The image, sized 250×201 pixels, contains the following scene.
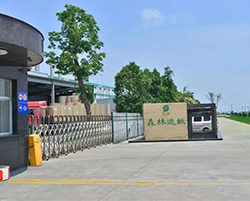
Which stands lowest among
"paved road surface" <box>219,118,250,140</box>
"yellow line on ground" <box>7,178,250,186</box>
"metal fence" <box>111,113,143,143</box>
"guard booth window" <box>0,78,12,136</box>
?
"paved road surface" <box>219,118,250,140</box>

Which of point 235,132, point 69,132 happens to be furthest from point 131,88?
point 69,132

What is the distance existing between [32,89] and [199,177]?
43242mm

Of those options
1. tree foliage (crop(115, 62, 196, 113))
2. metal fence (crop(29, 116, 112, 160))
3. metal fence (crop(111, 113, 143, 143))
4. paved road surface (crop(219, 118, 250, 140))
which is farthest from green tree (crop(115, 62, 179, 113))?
metal fence (crop(29, 116, 112, 160))

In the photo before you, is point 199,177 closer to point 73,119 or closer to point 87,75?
point 73,119

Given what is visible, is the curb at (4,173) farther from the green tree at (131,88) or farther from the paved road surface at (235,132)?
the green tree at (131,88)

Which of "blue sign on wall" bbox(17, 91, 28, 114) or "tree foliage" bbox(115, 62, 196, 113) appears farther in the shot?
"tree foliage" bbox(115, 62, 196, 113)

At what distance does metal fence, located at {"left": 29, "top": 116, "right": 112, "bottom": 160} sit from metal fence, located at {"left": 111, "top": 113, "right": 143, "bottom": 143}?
431 millimetres

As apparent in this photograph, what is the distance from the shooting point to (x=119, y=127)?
20.9 meters

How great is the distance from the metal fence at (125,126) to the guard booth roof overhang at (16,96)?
957 centimetres

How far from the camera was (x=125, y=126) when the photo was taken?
2227 centimetres

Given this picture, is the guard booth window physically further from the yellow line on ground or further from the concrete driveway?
the yellow line on ground

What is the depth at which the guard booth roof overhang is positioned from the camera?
28.0 ft

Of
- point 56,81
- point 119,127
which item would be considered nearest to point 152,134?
point 119,127

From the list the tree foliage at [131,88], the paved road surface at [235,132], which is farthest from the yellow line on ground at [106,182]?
the tree foliage at [131,88]
